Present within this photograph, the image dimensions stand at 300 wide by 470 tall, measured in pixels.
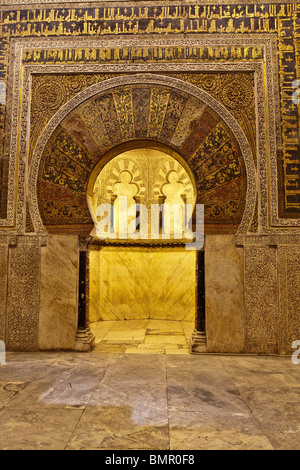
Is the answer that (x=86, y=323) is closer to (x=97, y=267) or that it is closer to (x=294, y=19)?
(x=97, y=267)

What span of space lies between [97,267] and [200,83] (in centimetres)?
391

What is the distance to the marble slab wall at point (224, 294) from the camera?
14.6 feet

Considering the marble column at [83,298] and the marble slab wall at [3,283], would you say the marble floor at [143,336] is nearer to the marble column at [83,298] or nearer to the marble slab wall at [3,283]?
the marble column at [83,298]

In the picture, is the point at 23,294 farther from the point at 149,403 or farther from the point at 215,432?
the point at 215,432

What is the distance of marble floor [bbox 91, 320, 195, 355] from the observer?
473cm

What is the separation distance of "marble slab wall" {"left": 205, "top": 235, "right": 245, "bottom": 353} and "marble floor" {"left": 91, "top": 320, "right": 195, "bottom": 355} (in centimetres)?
51

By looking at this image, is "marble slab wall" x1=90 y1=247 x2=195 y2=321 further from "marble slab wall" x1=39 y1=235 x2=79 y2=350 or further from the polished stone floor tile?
the polished stone floor tile

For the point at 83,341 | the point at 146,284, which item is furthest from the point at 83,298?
the point at 146,284

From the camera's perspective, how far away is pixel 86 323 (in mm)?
4680

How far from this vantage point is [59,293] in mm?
4613

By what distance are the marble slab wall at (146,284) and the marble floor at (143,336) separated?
0.25 m
